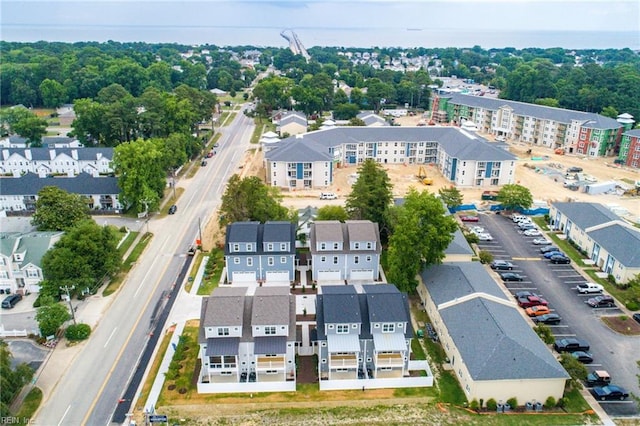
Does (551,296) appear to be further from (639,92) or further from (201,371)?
(639,92)

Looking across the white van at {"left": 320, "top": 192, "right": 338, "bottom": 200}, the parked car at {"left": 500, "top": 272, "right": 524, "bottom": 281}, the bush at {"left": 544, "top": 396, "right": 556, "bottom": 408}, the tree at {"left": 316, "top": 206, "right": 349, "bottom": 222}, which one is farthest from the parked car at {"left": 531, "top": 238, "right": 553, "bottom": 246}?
the white van at {"left": 320, "top": 192, "right": 338, "bottom": 200}

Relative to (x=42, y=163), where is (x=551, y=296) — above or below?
below

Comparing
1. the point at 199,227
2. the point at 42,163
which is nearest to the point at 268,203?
the point at 199,227

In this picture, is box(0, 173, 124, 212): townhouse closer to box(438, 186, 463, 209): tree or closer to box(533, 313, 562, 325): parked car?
box(438, 186, 463, 209): tree

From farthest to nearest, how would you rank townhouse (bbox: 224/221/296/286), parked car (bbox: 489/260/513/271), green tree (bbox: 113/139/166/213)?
green tree (bbox: 113/139/166/213) < parked car (bbox: 489/260/513/271) < townhouse (bbox: 224/221/296/286)

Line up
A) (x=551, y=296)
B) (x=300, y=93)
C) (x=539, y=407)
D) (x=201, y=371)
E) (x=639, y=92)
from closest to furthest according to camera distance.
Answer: (x=539, y=407) < (x=201, y=371) < (x=551, y=296) < (x=639, y=92) < (x=300, y=93)

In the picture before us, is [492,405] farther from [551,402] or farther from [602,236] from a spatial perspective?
[602,236]
